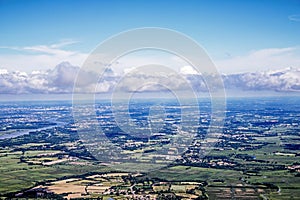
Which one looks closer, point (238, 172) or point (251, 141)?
point (238, 172)

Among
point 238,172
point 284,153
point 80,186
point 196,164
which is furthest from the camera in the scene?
point 284,153

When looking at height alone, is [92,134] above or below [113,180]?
above

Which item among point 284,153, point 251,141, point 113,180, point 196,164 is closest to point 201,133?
point 251,141

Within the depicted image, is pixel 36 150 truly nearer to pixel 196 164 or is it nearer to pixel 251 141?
pixel 196 164

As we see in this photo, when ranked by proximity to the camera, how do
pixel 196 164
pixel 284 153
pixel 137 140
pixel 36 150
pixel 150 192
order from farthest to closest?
pixel 137 140 < pixel 36 150 < pixel 284 153 < pixel 196 164 < pixel 150 192

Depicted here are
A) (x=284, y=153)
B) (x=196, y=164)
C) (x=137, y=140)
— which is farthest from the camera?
(x=137, y=140)

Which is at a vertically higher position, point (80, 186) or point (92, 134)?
point (92, 134)

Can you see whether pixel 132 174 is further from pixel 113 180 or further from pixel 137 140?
pixel 137 140

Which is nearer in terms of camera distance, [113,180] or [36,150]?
[113,180]

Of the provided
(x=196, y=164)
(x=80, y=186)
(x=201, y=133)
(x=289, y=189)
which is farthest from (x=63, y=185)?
(x=201, y=133)
